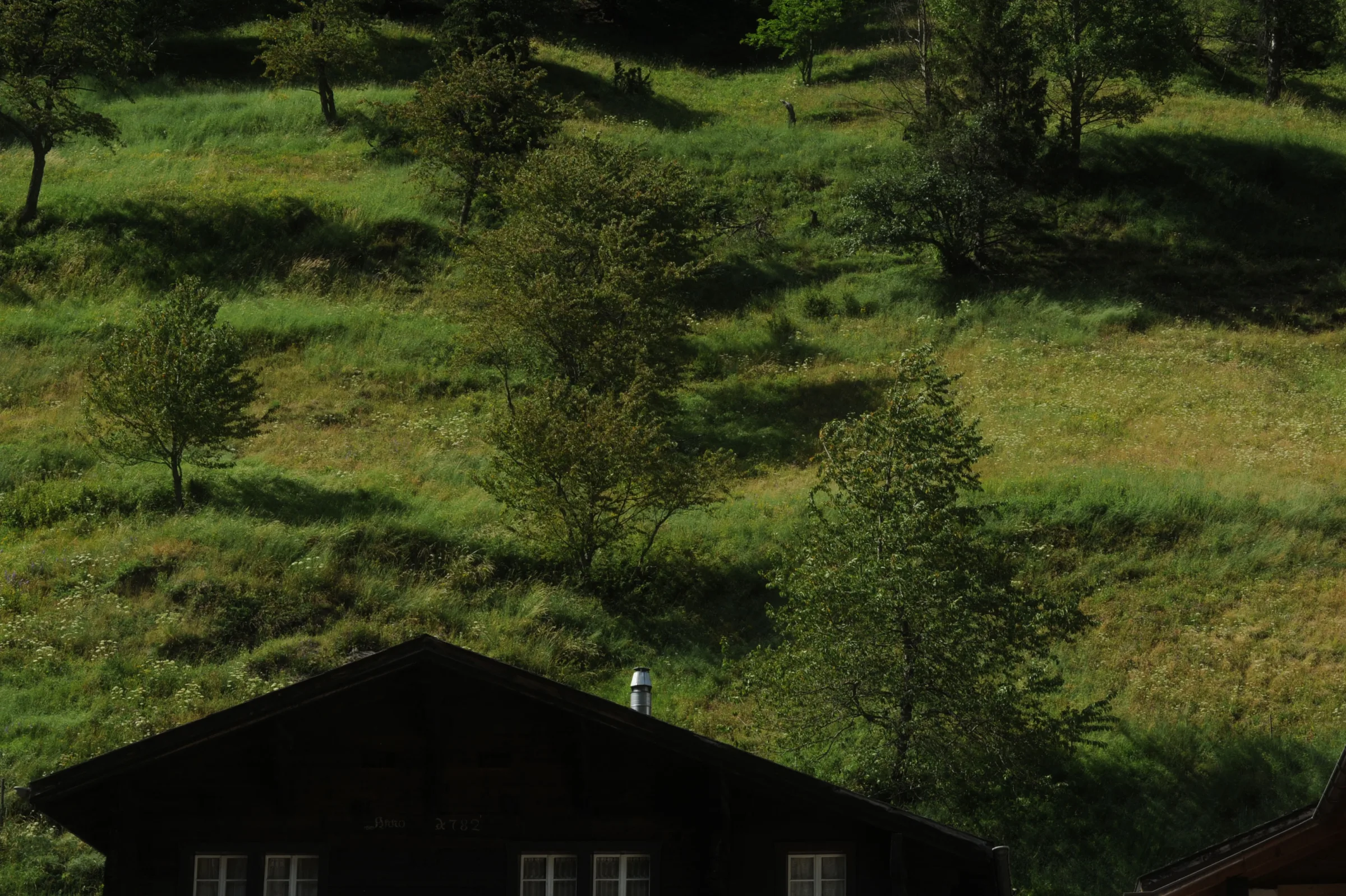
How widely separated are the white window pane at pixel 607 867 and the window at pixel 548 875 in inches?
8.6

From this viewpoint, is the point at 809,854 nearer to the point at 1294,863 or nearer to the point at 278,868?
the point at 1294,863

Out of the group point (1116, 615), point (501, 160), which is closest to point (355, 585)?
point (1116, 615)

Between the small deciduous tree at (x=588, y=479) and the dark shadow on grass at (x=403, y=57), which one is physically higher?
the dark shadow on grass at (x=403, y=57)

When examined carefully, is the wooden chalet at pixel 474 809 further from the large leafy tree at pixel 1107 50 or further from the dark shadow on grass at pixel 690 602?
the large leafy tree at pixel 1107 50

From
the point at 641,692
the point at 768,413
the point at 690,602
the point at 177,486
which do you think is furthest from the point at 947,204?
the point at 641,692

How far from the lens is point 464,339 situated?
44000 millimetres

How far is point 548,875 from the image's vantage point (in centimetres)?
1611

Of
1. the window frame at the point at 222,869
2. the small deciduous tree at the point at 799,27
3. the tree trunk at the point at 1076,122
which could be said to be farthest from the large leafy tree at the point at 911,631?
the small deciduous tree at the point at 799,27

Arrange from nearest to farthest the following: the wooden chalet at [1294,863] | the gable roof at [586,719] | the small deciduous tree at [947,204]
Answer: the wooden chalet at [1294,863]
the gable roof at [586,719]
the small deciduous tree at [947,204]

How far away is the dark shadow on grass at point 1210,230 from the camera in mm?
52656

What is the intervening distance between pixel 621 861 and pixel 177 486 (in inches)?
979

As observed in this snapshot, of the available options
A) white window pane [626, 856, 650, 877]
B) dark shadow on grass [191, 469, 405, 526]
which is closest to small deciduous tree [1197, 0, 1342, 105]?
dark shadow on grass [191, 469, 405, 526]

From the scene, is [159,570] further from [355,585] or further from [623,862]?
[623,862]

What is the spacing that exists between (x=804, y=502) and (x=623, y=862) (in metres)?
22.0
